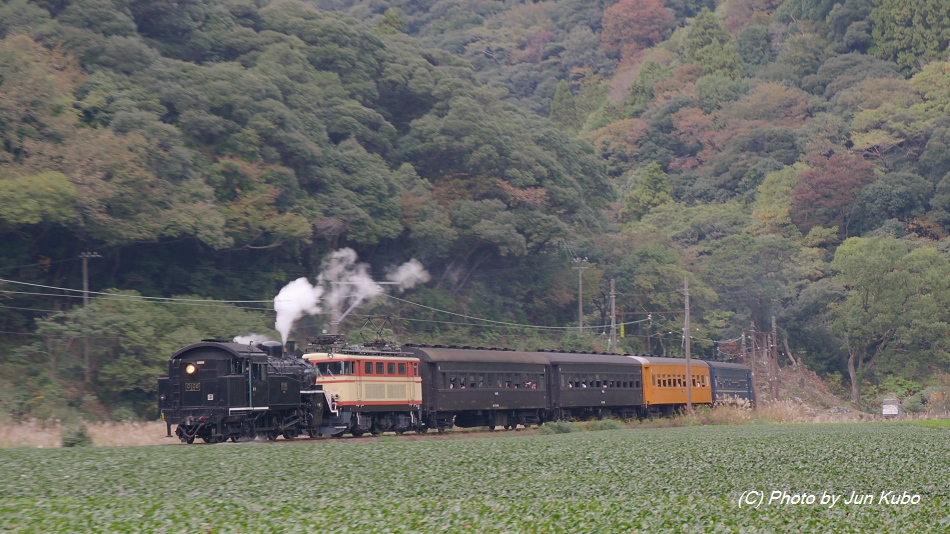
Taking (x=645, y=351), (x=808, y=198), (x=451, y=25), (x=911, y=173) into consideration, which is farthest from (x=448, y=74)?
(x=451, y=25)

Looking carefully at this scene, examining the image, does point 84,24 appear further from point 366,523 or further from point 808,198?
point 808,198

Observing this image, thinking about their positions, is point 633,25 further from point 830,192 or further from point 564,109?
point 830,192

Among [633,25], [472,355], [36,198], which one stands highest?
[633,25]

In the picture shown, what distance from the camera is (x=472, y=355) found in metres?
38.4

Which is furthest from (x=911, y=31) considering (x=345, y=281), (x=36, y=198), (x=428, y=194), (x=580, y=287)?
(x=36, y=198)

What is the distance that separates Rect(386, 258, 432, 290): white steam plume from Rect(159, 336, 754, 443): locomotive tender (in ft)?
54.8

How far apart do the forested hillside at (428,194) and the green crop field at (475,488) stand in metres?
18.4

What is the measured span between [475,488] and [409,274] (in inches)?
1742

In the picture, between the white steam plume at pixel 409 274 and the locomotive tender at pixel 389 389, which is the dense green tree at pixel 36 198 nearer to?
the locomotive tender at pixel 389 389

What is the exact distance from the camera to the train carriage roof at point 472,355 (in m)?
36.5

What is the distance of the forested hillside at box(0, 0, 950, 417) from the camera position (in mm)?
44625

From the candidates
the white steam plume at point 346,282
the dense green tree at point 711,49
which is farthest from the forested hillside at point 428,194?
the dense green tree at point 711,49

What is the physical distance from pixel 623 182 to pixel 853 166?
25.4 meters

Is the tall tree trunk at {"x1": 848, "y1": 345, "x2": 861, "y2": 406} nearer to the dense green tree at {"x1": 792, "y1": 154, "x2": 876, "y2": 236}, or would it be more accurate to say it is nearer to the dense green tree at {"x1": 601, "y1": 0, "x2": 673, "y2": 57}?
the dense green tree at {"x1": 792, "y1": 154, "x2": 876, "y2": 236}
